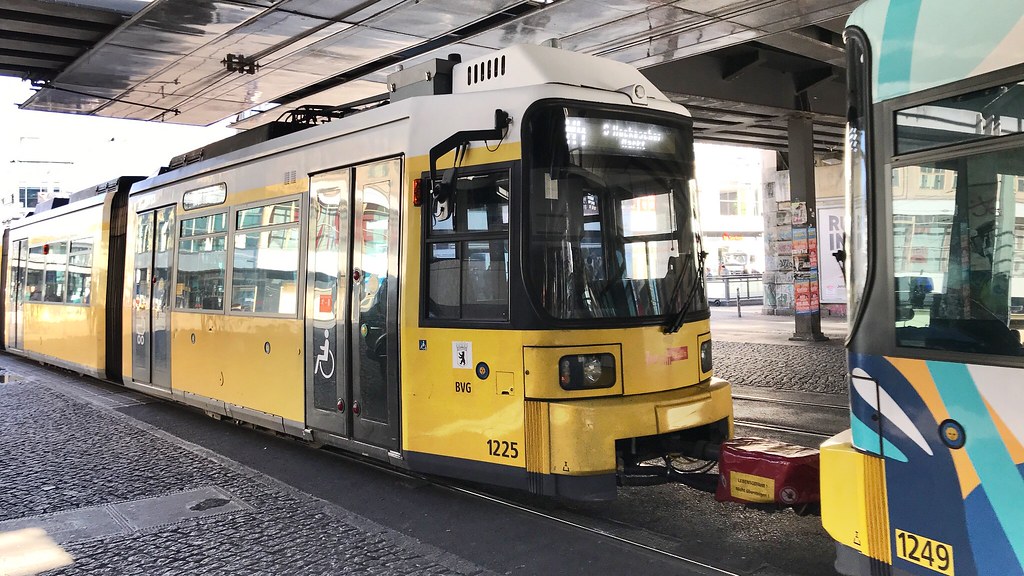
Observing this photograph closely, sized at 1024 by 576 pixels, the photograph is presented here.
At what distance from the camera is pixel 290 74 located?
1448cm

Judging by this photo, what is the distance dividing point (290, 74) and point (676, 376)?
36.3 ft

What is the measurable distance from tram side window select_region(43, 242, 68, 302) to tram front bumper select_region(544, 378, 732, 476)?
11638 mm

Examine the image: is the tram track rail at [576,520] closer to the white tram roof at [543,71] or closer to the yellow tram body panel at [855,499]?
the yellow tram body panel at [855,499]

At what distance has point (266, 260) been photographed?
764 centimetres

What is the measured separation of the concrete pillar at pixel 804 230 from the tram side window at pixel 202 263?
12387mm

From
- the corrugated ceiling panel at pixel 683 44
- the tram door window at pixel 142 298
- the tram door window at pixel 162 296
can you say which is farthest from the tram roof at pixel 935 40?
the tram door window at pixel 142 298

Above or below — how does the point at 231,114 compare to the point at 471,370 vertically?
above

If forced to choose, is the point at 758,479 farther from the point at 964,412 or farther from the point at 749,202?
the point at 749,202

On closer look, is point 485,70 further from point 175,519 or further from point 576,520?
point 175,519

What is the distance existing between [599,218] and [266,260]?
366 cm

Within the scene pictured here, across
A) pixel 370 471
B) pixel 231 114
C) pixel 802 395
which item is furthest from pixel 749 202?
pixel 370 471

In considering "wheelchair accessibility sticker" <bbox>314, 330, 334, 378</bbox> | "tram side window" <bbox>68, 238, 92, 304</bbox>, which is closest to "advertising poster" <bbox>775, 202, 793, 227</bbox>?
"tram side window" <bbox>68, 238, 92, 304</bbox>

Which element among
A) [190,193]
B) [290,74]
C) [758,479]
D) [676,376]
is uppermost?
[290,74]

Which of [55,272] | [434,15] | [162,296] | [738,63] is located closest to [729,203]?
[738,63]
